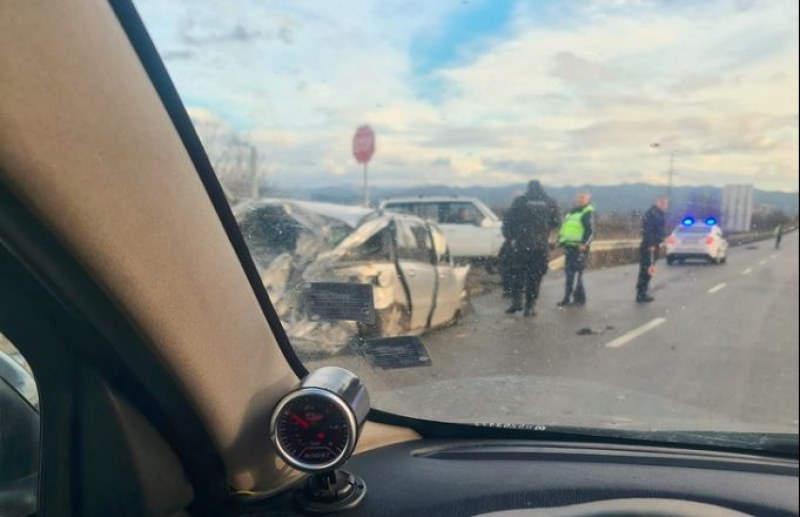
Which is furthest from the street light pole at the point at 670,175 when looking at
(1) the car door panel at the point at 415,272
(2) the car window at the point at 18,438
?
(2) the car window at the point at 18,438

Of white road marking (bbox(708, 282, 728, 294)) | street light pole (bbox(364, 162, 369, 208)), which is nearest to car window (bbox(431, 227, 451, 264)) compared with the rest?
street light pole (bbox(364, 162, 369, 208))

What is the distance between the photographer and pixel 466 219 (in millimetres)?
3020

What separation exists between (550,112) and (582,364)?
119 cm

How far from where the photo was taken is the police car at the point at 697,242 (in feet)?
9.92

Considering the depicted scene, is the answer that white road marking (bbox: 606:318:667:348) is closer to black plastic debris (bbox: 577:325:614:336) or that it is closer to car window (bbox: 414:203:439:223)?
black plastic debris (bbox: 577:325:614:336)

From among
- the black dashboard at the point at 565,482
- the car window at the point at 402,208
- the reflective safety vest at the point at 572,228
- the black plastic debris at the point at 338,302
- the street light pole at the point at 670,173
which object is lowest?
the black dashboard at the point at 565,482

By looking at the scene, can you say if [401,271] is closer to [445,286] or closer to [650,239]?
[445,286]

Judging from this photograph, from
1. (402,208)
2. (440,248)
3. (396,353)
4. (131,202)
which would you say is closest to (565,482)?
(396,353)

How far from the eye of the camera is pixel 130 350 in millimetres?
1943

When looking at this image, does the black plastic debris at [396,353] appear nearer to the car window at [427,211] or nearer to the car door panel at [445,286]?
the car door panel at [445,286]

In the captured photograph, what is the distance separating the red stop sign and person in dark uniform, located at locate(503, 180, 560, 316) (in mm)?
663

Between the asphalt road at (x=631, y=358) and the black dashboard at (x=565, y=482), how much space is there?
189 millimetres

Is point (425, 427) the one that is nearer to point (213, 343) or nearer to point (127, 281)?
point (213, 343)

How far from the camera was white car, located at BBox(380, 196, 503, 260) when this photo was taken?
9.77 feet
